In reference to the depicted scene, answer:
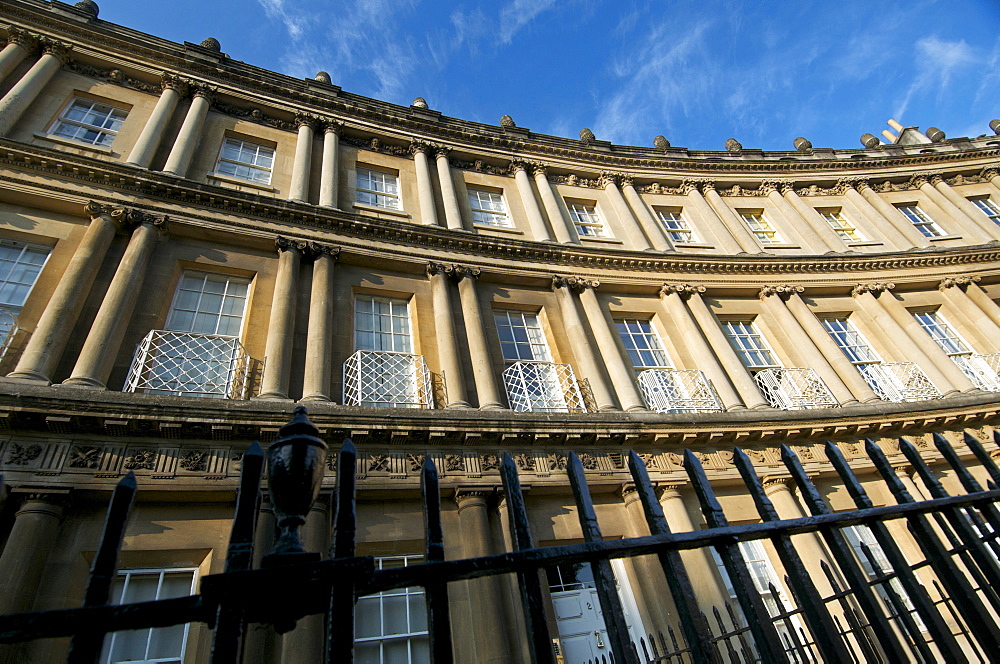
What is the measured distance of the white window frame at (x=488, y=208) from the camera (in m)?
14.1

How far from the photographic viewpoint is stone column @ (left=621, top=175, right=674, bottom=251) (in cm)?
1455

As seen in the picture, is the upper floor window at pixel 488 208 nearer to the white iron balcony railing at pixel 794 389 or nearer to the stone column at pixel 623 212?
the stone column at pixel 623 212

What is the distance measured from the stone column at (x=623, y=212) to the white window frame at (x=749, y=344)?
124 inches

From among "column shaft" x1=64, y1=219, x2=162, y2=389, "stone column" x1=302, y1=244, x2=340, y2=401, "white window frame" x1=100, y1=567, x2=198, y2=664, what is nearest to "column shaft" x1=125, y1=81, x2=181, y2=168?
"column shaft" x1=64, y1=219, x2=162, y2=389

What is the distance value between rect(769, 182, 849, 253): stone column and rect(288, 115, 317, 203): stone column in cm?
1542

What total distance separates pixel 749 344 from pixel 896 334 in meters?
4.03

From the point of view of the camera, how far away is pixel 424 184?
1345 centimetres

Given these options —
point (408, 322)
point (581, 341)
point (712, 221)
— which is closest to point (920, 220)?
point (712, 221)

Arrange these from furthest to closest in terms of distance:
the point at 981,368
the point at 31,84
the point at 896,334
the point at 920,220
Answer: the point at 920,220 < the point at 896,334 < the point at 981,368 < the point at 31,84

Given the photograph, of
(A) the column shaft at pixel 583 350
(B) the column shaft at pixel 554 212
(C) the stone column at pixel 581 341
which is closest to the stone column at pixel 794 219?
(B) the column shaft at pixel 554 212

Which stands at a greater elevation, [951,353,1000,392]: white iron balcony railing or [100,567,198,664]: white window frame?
[951,353,1000,392]: white iron balcony railing

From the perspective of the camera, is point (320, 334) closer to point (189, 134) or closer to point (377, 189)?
point (377, 189)

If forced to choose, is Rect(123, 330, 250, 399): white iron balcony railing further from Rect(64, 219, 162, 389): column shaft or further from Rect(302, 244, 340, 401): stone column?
Rect(302, 244, 340, 401): stone column

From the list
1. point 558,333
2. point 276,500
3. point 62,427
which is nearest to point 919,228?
point 558,333
